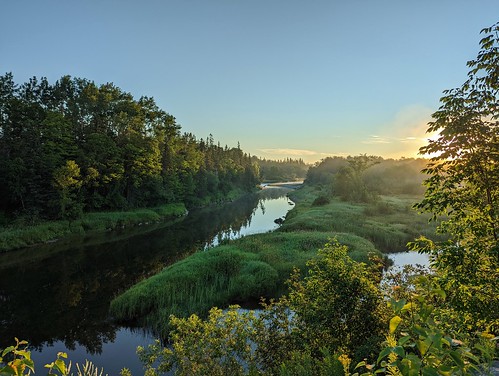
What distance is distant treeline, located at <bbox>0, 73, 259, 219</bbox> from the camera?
41.6 meters

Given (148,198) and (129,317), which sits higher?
(148,198)

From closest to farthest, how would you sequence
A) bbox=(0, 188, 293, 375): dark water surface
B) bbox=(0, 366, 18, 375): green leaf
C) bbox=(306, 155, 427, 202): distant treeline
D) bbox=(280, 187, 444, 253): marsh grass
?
bbox=(0, 366, 18, 375): green leaf < bbox=(0, 188, 293, 375): dark water surface < bbox=(280, 187, 444, 253): marsh grass < bbox=(306, 155, 427, 202): distant treeline

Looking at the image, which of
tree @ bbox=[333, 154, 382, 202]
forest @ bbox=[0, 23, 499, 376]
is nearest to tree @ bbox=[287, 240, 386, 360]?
forest @ bbox=[0, 23, 499, 376]

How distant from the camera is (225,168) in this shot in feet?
374

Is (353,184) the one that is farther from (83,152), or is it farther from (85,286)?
(85,286)

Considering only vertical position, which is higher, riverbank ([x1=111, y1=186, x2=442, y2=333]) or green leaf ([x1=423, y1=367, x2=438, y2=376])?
green leaf ([x1=423, y1=367, x2=438, y2=376])

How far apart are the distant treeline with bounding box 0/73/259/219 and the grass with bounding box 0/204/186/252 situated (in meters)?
2.11

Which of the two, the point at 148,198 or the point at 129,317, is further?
the point at 148,198

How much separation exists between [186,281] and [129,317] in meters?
4.15

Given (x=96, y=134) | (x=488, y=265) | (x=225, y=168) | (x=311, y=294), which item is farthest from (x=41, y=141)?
(x=225, y=168)

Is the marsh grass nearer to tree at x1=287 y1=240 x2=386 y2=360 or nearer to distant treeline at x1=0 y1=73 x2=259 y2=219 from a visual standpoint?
tree at x1=287 y1=240 x2=386 y2=360

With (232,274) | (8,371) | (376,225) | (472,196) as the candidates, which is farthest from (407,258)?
(8,371)

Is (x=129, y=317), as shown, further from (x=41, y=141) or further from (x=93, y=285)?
(x=41, y=141)

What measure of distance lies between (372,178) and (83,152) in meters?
76.3
